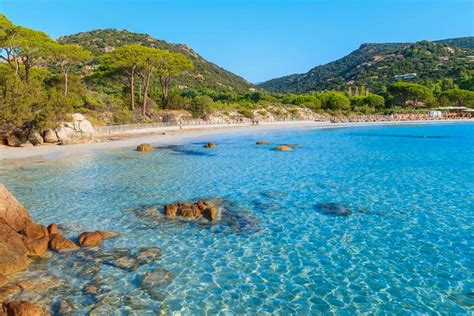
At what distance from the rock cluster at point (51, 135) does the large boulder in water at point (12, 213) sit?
778 inches

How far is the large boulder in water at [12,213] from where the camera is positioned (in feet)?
30.6

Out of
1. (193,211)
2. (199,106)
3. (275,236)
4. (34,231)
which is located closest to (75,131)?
(199,106)

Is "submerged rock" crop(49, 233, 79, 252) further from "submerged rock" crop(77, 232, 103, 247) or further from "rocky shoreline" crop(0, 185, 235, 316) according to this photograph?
"submerged rock" crop(77, 232, 103, 247)

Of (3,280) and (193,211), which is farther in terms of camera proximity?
(193,211)

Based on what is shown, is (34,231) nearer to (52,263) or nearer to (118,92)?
(52,263)

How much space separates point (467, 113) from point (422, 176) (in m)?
64.2

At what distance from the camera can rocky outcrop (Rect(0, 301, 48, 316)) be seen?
5641 mm

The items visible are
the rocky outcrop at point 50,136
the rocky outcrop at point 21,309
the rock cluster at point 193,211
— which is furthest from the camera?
the rocky outcrop at point 50,136

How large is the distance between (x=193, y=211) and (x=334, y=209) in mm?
4676

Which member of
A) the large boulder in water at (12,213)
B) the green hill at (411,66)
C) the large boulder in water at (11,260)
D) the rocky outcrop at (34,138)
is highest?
the green hill at (411,66)

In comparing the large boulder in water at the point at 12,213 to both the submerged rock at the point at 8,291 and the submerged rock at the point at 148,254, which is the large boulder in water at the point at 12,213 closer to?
the submerged rock at the point at 8,291

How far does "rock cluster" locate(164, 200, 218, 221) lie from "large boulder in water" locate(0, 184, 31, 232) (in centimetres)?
397

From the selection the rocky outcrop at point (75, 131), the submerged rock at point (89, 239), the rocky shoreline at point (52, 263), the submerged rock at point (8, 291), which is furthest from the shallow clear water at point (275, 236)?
the rocky outcrop at point (75, 131)

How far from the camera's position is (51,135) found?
28.9 metres
